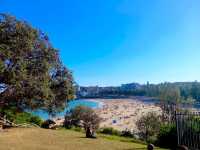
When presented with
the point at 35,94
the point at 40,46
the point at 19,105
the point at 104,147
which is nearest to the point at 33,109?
the point at 19,105

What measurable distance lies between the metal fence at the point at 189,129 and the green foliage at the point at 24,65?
9897 millimetres

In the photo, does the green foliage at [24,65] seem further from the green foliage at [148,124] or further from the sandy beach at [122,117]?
the sandy beach at [122,117]

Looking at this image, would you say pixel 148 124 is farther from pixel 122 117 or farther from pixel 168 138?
pixel 122 117

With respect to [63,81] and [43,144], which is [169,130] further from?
[63,81]

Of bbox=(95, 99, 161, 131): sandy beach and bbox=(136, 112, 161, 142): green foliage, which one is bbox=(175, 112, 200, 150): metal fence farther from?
bbox=(95, 99, 161, 131): sandy beach

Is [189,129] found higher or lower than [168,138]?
higher

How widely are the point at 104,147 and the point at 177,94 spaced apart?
69.9 metres

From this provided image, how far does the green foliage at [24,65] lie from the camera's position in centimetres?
2208

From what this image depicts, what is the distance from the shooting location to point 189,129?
16.1 meters

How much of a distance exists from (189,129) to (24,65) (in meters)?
11.2

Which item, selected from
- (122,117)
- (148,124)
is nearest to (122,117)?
(122,117)

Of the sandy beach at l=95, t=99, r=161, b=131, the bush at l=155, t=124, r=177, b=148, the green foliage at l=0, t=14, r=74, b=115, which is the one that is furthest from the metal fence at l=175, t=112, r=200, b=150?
the sandy beach at l=95, t=99, r=161, b=131

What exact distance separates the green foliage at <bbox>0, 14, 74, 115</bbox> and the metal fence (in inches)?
390

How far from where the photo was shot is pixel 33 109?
25.8 metres
